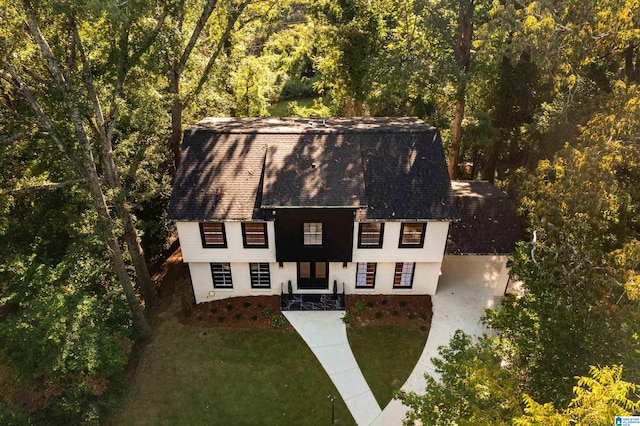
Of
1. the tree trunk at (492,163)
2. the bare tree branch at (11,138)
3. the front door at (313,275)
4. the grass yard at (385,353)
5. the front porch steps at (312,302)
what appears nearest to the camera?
the bare tree branch at (11,138)

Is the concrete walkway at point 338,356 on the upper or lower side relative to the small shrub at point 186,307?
lower

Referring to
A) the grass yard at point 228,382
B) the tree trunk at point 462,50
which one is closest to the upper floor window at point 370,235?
the grass yard at point 228,382

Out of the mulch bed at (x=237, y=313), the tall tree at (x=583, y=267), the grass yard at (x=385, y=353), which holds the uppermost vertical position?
the tall tree at (x=583, y=267)

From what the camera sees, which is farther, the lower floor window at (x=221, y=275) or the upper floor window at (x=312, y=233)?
the lower floor window at (x=221, y=275)

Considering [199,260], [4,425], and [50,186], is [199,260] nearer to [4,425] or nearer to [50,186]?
[50,186]

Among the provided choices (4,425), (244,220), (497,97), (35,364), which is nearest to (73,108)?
(244,220)

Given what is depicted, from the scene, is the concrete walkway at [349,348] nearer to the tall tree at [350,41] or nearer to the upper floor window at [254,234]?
the upper floor window at [254,234]
